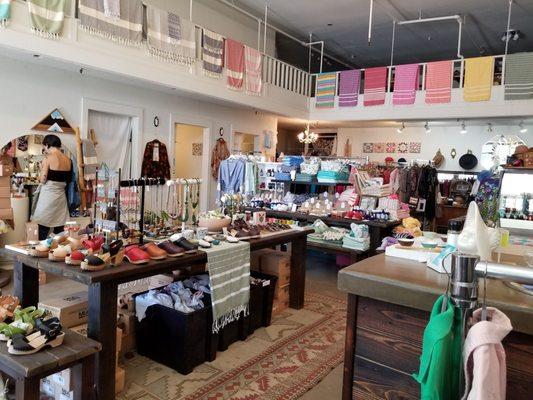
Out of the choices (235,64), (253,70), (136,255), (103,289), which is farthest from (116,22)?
(103,289)

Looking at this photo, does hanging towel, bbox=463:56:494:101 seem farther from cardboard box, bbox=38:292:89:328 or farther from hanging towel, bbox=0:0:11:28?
cardboard box, bbox=38:292:89:328

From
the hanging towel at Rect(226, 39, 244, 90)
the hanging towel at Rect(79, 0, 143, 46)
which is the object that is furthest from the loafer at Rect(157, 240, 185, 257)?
the hanging towel at Rect(226, 39, 244, 90)

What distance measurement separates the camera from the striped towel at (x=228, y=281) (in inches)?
117

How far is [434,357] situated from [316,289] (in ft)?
13.8

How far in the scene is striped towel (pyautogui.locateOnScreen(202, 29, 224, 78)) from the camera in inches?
275

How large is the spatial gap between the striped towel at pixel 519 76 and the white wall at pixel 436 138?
285 cm

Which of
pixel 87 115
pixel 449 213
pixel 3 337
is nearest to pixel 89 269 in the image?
pixel 3 337

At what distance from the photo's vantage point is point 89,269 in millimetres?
2301

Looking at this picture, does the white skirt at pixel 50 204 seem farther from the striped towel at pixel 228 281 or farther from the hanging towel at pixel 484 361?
the hanging towel at pixel 484 361

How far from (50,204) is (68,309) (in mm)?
2989

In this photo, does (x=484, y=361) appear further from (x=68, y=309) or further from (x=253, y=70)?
(x=253, y=70)

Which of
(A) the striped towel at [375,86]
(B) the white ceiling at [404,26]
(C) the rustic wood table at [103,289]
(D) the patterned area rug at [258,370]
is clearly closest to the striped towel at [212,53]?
(B) the white ceiling at [404,26]

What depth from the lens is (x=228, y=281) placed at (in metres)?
3.10

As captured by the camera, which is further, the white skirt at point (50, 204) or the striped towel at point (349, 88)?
the striped towel at point (349, 88)
